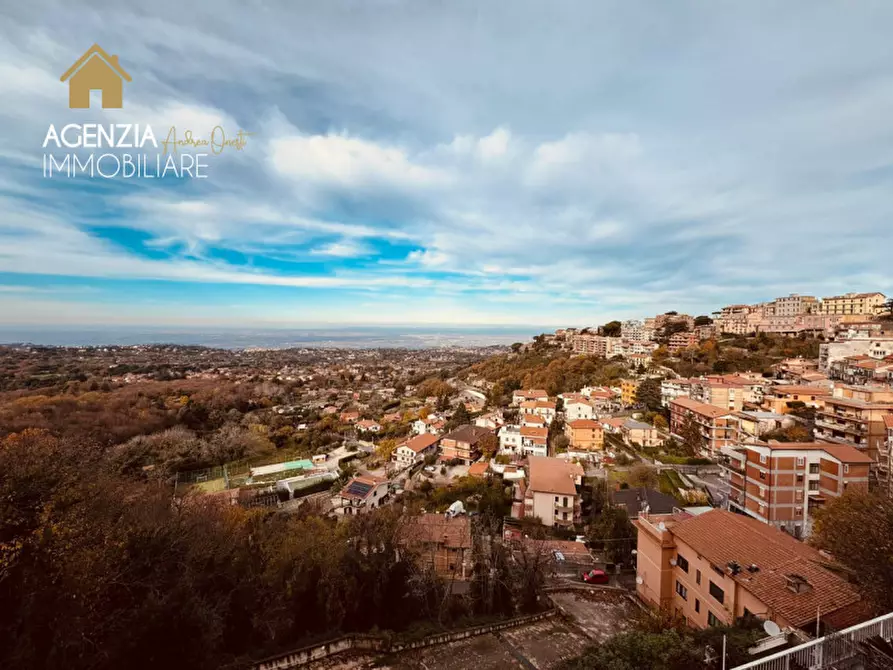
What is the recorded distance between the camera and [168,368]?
2349 inches

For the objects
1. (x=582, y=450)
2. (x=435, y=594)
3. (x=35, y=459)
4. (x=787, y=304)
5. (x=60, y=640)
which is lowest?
(x=582, y=450)

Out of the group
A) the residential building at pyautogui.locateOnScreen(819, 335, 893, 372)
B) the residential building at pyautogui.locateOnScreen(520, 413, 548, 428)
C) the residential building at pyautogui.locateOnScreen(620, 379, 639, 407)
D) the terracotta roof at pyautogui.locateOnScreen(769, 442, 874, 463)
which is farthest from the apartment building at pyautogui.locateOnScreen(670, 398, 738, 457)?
the residential building at pyautogui.locateOnScreen(819, 335, 893, 372)

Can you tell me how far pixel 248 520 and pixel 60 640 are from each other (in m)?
8.42

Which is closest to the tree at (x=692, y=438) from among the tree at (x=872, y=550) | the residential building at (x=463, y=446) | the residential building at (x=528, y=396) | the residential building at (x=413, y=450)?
the residential building at (x=528, y=396)

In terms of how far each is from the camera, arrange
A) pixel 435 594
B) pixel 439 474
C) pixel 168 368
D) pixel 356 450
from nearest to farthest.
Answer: pixel 435 594
pixel 439 474
pixel 356 450
pixel 168 368

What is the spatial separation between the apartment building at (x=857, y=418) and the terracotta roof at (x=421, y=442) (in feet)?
67.4

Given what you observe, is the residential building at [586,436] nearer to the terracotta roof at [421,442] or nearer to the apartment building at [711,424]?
the apartment building at [711,424]

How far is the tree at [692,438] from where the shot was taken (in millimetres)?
22000

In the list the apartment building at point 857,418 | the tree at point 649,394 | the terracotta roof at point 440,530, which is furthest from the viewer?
the tree at point 649,394

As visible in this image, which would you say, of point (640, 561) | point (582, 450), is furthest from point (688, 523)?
point (582, 450)

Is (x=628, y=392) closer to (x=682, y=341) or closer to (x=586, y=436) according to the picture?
(x=586, y=436)

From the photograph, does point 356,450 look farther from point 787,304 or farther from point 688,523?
point 787,304

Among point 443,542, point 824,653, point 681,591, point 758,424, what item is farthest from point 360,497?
point 758,424

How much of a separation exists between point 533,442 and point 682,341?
32.9 metres
